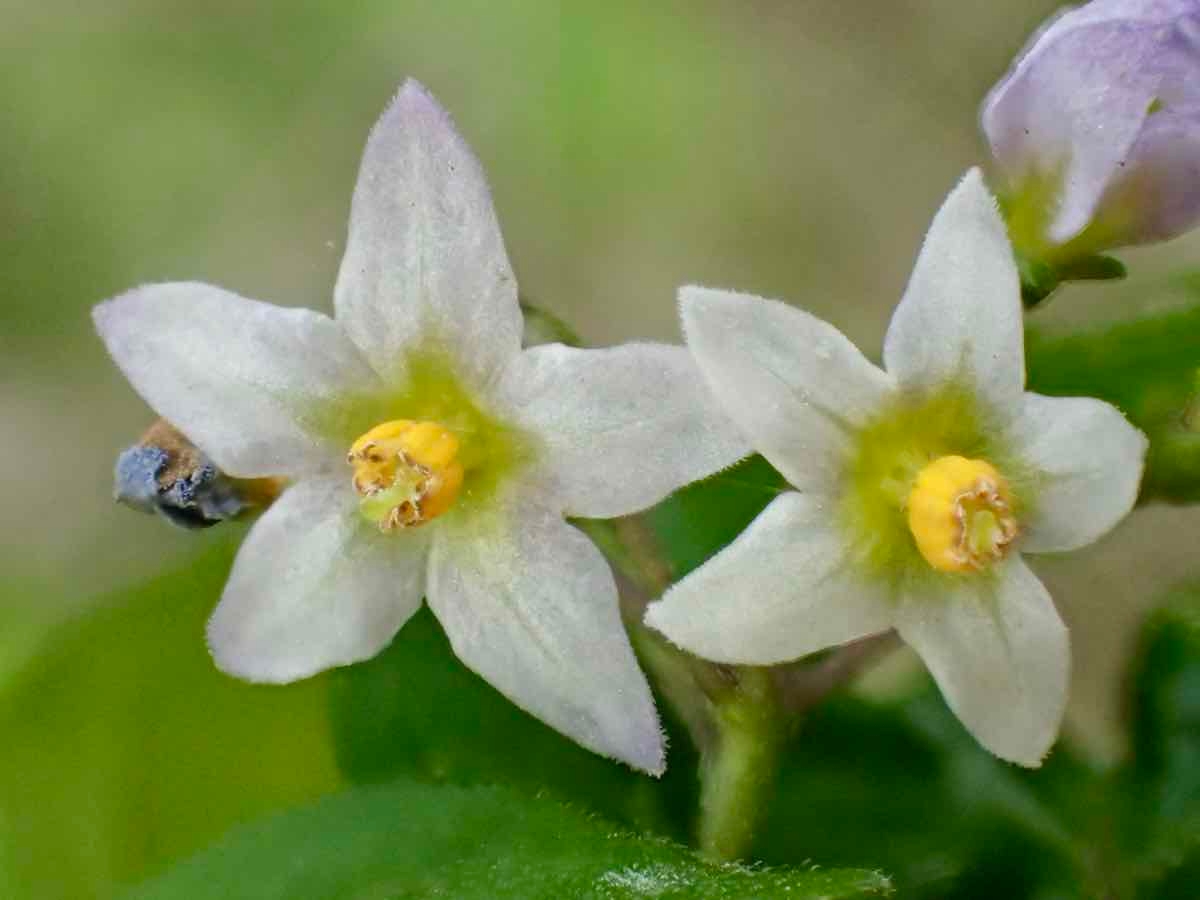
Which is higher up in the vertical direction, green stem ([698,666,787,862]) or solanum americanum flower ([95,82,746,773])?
solanum americanum flower ([95,82,746,773])

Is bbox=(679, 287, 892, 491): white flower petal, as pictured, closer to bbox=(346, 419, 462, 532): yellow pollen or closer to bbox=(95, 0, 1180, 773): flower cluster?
bbox=(95, 0, 1180, 773): flower cluster

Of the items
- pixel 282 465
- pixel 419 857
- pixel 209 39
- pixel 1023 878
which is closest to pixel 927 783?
pixel 1023 878

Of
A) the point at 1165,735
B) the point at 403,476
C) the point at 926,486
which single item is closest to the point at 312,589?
the point at 403,476

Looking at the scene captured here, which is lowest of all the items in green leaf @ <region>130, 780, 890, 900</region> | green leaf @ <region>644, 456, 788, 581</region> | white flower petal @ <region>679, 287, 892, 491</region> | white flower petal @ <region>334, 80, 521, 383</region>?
green leaf @ <region>130, 780, 890, 900</region>

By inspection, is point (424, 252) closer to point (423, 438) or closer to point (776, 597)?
point (423, 438)

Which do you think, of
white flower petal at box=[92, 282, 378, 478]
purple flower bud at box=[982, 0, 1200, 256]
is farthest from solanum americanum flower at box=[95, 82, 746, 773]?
purple flower bud at box=[982, 0, 1200, 256]

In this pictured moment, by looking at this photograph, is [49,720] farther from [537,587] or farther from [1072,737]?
[1072,737]

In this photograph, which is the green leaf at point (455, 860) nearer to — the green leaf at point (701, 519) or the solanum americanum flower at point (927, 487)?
the solanum americanum flower at point (927, 487)

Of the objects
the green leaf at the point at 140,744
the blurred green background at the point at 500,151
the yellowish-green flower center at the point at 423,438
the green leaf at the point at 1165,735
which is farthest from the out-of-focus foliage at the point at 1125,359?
the blurred green background at the point at 500,151
